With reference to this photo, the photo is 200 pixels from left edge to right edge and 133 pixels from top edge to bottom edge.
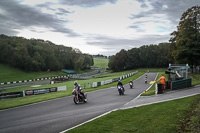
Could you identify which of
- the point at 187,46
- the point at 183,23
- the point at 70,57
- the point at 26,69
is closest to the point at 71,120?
the point at 187,46

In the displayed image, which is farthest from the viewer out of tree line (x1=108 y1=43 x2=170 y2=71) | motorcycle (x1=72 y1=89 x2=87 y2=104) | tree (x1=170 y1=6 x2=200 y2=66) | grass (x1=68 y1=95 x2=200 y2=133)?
tree line (x1=108 y1=43 x2=170 y2=71)

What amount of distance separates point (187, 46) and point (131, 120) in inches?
1418

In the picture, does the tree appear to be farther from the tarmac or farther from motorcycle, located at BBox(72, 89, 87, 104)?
motorcycle, located at BBox(72, 89, 87, 104)

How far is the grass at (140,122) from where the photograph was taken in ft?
24.6

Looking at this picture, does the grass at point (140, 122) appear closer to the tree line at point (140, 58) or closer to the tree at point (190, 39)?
the tree at point (190, 39)

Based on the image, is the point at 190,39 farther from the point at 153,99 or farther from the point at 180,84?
the point at 153,99

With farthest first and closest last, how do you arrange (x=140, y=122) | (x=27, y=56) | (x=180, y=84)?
(x=27, y=56) < (x=180, y=84) < (x=140, y=122)

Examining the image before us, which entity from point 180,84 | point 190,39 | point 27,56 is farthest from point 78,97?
point 27,56

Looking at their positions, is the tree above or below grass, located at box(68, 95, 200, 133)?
above

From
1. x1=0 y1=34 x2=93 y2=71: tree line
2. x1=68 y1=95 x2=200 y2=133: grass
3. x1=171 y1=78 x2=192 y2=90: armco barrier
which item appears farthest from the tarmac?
x1=0 y1=34 x2=93 y2=71: tree line

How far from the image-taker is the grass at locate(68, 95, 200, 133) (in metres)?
7.51

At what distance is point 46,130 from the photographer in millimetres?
8305

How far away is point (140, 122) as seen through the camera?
8375 millimetres

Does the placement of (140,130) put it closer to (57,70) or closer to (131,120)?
→ (131,120)
